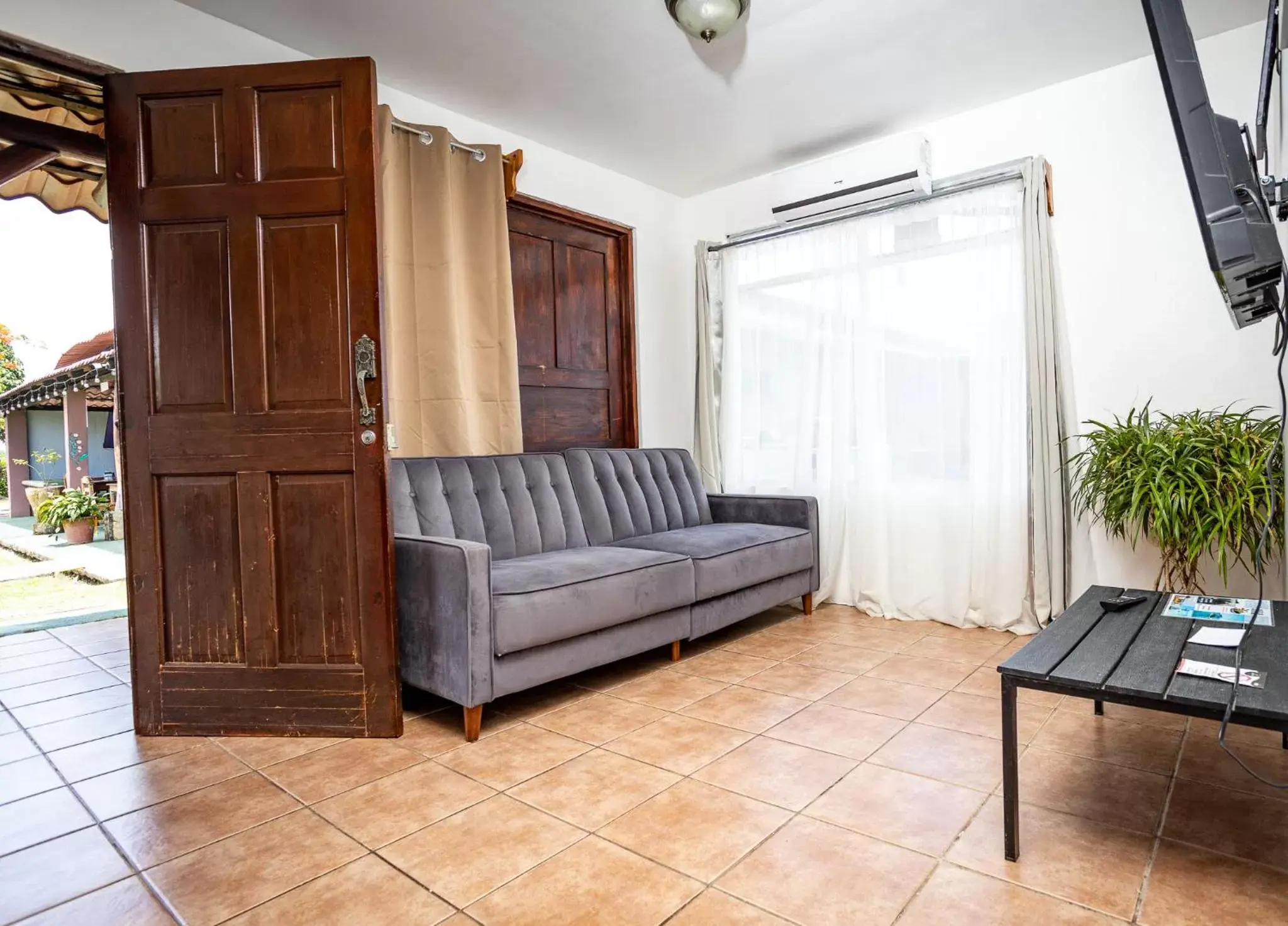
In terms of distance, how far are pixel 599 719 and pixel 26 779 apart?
5.50 ft

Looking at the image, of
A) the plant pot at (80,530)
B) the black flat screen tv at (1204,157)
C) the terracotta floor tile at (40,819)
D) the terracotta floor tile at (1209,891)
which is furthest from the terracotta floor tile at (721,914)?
the plant pot at (80,530)

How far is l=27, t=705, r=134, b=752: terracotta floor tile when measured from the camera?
92.1 inches

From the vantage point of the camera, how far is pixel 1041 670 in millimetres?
1531

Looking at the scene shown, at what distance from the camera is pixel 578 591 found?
100 inches

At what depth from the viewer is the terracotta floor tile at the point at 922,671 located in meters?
2.76

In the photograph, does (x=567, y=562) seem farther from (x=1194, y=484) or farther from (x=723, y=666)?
(x=1194, y=484)

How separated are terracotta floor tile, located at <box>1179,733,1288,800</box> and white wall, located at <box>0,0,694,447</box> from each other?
2.38 m

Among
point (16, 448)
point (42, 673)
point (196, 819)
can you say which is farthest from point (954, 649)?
point (16, 448)

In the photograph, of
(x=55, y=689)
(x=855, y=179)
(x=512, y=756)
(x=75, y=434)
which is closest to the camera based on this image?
(x=512, y=756)

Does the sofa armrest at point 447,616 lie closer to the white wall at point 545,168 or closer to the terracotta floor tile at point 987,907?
the terracotta floor tile at point 987,907

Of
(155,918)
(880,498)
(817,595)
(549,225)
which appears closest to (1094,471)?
(880,498)

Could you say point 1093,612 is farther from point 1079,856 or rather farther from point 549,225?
point 549,225

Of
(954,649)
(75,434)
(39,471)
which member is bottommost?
(954,649)

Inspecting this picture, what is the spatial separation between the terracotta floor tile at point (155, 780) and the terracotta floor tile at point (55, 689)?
1.03 m
